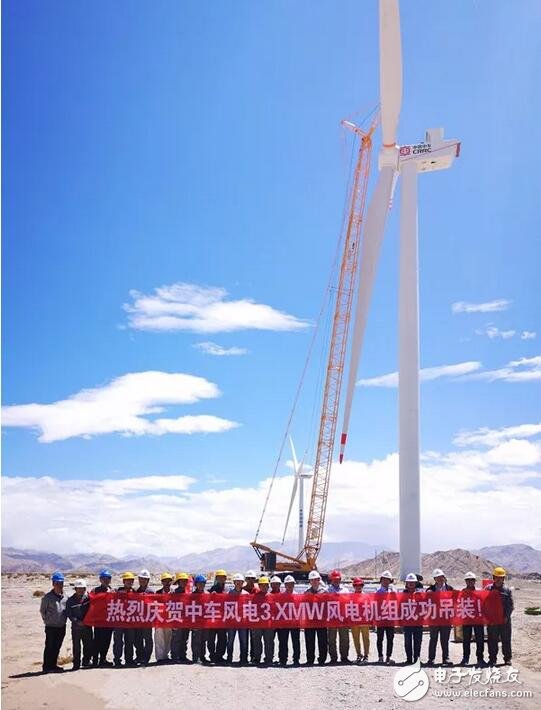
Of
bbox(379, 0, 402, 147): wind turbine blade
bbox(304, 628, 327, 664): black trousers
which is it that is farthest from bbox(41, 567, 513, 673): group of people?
bbox(379, 0, 402, 147): wind turbine blade

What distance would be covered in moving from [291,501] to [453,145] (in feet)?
145

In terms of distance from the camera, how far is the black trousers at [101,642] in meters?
16.6

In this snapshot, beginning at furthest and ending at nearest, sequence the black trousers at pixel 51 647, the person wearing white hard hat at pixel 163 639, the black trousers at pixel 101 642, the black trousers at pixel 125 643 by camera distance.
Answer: the person wearing white hard hat at pixel 163 639, the black trousers at pixel 101 642, the black trousers at pixel 125 643, the black trousers at pixel 51 647

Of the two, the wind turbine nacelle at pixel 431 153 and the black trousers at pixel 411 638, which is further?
the wind turbine nacelle at pixel 431 153

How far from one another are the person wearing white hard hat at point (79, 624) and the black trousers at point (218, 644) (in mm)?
2973

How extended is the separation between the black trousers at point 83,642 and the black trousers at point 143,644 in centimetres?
112

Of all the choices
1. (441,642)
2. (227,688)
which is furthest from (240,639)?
(441,642)

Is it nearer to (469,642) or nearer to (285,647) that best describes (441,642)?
(469,642)

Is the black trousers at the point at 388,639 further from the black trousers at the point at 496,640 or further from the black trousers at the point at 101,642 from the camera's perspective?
the black trousers at the point at 101,642

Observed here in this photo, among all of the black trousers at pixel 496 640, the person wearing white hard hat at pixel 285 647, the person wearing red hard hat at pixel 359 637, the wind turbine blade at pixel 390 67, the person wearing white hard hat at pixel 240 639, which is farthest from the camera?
the wind turbine blade at pixel 390 67

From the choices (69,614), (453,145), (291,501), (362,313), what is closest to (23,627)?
(69,614)

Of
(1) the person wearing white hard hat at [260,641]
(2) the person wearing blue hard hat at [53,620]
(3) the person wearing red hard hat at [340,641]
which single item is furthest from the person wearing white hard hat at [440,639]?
(2) the person wearing blue hard hat at [53,620]

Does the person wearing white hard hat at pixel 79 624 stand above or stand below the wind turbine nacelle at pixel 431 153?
below

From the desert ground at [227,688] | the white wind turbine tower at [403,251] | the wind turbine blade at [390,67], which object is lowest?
the desert ground at [227,688]
